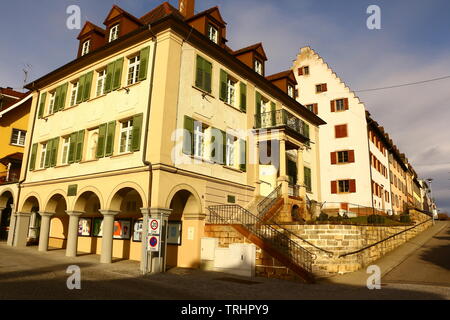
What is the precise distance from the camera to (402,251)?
65.0 feet

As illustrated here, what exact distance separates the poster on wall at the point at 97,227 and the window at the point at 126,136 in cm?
616

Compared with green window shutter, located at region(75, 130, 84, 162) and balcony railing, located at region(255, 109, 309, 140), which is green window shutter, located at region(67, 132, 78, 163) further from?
balcony railing, located at region(255, 109, 309, 140)

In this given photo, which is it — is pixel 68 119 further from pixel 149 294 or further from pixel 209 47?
pixel 149 294

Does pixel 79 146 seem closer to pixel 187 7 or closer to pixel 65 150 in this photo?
pixel 65 150

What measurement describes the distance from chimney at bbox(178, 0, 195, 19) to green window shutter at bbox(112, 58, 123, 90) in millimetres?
6814

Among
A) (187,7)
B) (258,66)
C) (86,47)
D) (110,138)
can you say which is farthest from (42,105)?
(258,66)

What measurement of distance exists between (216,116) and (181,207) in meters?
4.96

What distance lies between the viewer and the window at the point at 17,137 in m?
28.5

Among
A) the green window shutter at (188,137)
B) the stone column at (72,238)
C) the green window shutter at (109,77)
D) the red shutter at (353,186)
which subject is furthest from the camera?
the red shutter at (353,186)

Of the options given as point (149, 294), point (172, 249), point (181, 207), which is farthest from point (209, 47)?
point (149, 294)

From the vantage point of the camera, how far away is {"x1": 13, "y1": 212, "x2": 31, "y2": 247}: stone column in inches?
845

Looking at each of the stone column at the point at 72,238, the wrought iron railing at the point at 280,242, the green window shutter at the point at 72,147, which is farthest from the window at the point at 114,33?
the wrought iron railing at the point at 280,242

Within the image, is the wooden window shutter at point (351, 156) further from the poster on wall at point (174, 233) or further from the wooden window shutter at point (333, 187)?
the poster on wall at point (174, 233)
